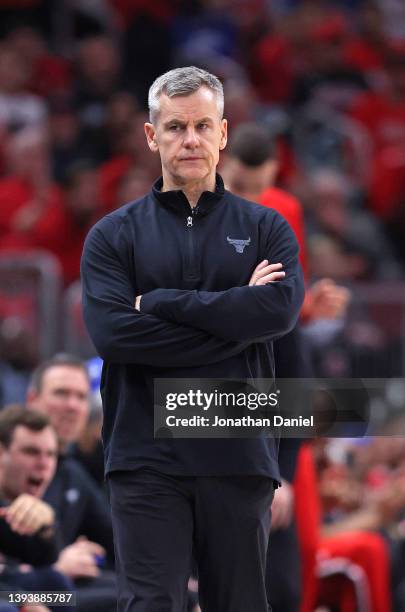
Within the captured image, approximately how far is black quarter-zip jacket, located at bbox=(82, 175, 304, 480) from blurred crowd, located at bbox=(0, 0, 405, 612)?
147 cm

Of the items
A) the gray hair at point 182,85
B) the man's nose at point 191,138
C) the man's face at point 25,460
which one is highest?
the gray hair at point 182,85

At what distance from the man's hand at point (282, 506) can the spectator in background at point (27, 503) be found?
879 millimetres

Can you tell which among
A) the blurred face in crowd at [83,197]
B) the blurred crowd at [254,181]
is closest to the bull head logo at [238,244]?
the blurred crowd at [254,181]

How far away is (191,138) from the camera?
396cm

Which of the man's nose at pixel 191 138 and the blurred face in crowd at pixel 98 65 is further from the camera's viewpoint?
the blurred face in crowd at pixel 98 65

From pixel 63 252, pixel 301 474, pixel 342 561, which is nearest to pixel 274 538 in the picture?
pixel 301 474

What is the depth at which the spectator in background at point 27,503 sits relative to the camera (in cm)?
514

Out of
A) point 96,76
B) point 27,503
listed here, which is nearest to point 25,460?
point 27,503

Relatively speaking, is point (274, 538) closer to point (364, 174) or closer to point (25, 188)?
point (25, 188)

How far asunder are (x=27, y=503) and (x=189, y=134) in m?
1.85

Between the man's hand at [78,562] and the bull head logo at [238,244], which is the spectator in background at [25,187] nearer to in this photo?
the man's hand at [78,562]

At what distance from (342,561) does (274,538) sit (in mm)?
1438

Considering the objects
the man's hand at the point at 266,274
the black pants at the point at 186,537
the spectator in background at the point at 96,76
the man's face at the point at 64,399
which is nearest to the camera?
the black pants at the point at 186,537

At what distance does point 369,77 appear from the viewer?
12523 millimetres
